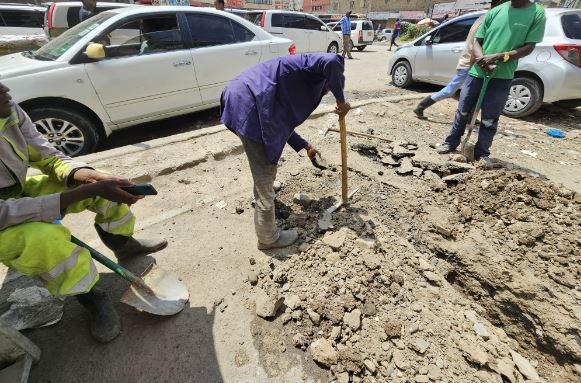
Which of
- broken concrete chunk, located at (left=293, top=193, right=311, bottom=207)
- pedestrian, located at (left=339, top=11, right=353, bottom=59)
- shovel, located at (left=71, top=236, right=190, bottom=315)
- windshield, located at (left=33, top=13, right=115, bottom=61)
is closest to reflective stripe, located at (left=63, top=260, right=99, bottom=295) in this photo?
shovel, located at (left=71, top=236, right=190, bottom=315)

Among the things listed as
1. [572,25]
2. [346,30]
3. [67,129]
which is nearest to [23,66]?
[67,129]

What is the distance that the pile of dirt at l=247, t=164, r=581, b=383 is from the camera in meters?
1.72

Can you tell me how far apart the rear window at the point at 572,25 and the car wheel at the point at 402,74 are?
8.92ft

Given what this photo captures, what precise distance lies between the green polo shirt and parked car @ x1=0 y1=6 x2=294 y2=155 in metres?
3.19

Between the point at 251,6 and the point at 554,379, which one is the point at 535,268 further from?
the point at 251,6

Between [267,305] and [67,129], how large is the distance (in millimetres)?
3188

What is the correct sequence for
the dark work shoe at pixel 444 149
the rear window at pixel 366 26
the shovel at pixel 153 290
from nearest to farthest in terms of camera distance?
1. the shovel at pixel 153 290
2. the dark work shoe at pixel 444 149
3. the rear window at pixel 366 26

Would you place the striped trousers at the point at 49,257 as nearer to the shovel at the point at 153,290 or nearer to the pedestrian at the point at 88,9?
the shovel at the point at 153,290

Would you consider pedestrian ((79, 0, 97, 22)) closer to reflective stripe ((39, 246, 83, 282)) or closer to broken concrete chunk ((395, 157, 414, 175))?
reflective stripe ((39, 246, 83, 282))

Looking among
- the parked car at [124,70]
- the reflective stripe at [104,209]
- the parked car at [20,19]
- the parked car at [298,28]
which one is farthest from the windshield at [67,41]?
the parked car at [298,28]

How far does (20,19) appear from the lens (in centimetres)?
769

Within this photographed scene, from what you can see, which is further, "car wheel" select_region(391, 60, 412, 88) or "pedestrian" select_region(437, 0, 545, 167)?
"car wheel" select_region(391, 60, 412, 88)

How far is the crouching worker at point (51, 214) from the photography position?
4.73 feet

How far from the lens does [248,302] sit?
6.72 feet
